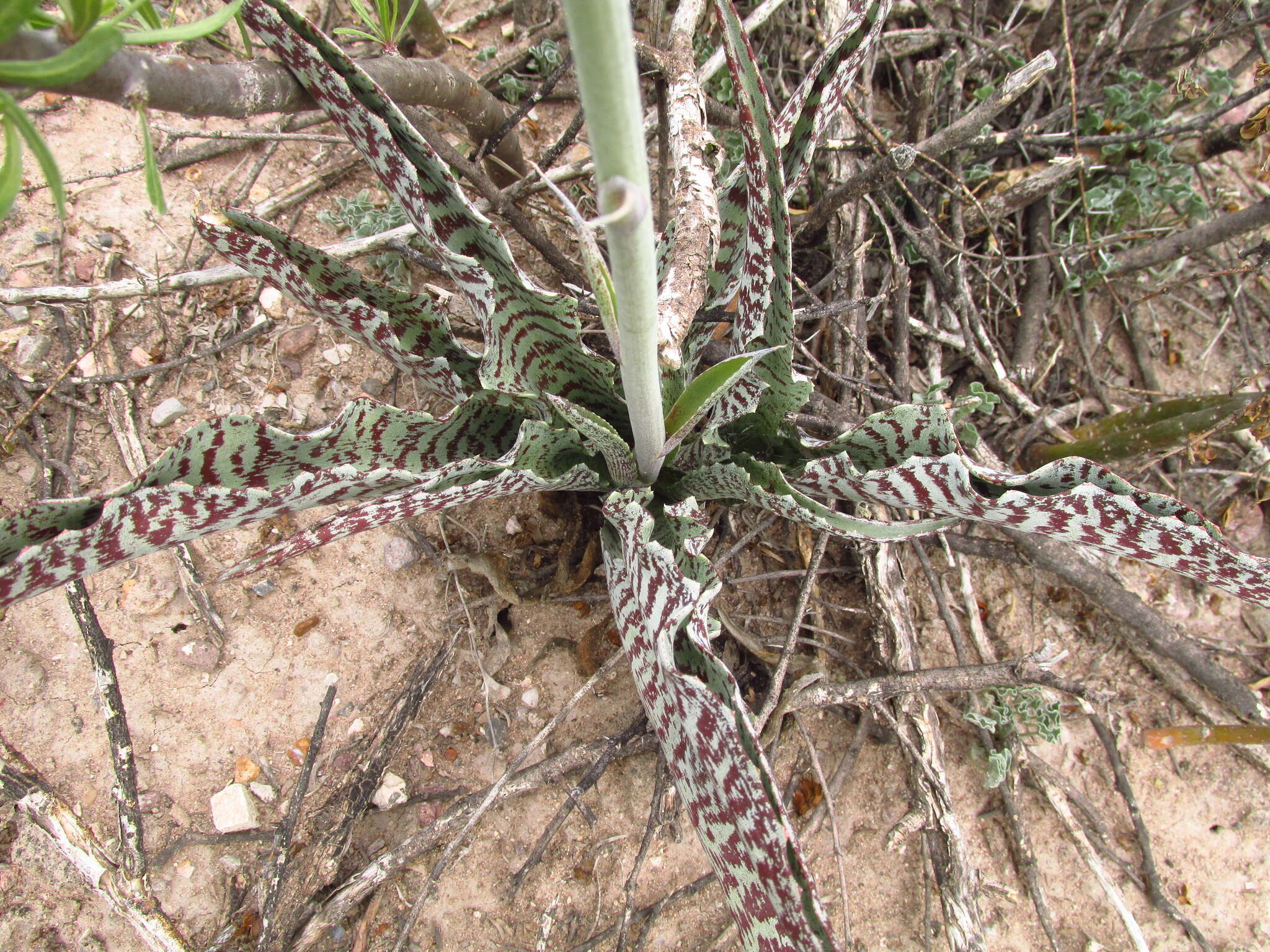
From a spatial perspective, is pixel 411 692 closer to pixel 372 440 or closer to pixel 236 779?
pixel 236 779

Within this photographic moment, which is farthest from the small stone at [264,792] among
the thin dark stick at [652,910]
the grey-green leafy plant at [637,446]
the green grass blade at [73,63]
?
the green grass blade at [73,63]

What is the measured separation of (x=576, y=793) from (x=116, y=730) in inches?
34.5

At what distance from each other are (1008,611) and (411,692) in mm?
1376

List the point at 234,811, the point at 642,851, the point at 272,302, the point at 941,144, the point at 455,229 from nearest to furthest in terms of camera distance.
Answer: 1. the point at 455,229
2. the point at 642,851
3. the point at 234,811
4. the point at 941,144
5. the point at 272,302

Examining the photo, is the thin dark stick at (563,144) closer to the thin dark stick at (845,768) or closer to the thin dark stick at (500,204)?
the thin dark stick at (500,204)

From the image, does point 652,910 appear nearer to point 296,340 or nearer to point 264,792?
point 264,792

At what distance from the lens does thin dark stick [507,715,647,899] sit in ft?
4.48

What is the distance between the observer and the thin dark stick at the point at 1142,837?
1.53 meters

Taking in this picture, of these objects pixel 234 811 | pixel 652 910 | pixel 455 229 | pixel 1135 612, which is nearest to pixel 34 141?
pixel 455 229

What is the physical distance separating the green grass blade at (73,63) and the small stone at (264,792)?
127 centimetres

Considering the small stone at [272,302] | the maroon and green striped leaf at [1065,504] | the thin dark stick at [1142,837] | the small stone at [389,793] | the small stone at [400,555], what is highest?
the small stone at [272,302]

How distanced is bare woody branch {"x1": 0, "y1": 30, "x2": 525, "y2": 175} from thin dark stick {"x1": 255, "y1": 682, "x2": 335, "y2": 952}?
3.52ft

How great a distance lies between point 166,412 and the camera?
1.62 meters

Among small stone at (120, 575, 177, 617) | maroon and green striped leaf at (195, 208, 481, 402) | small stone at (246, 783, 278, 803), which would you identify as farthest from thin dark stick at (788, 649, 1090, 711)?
small stone at (120, 575, 177, 617)
